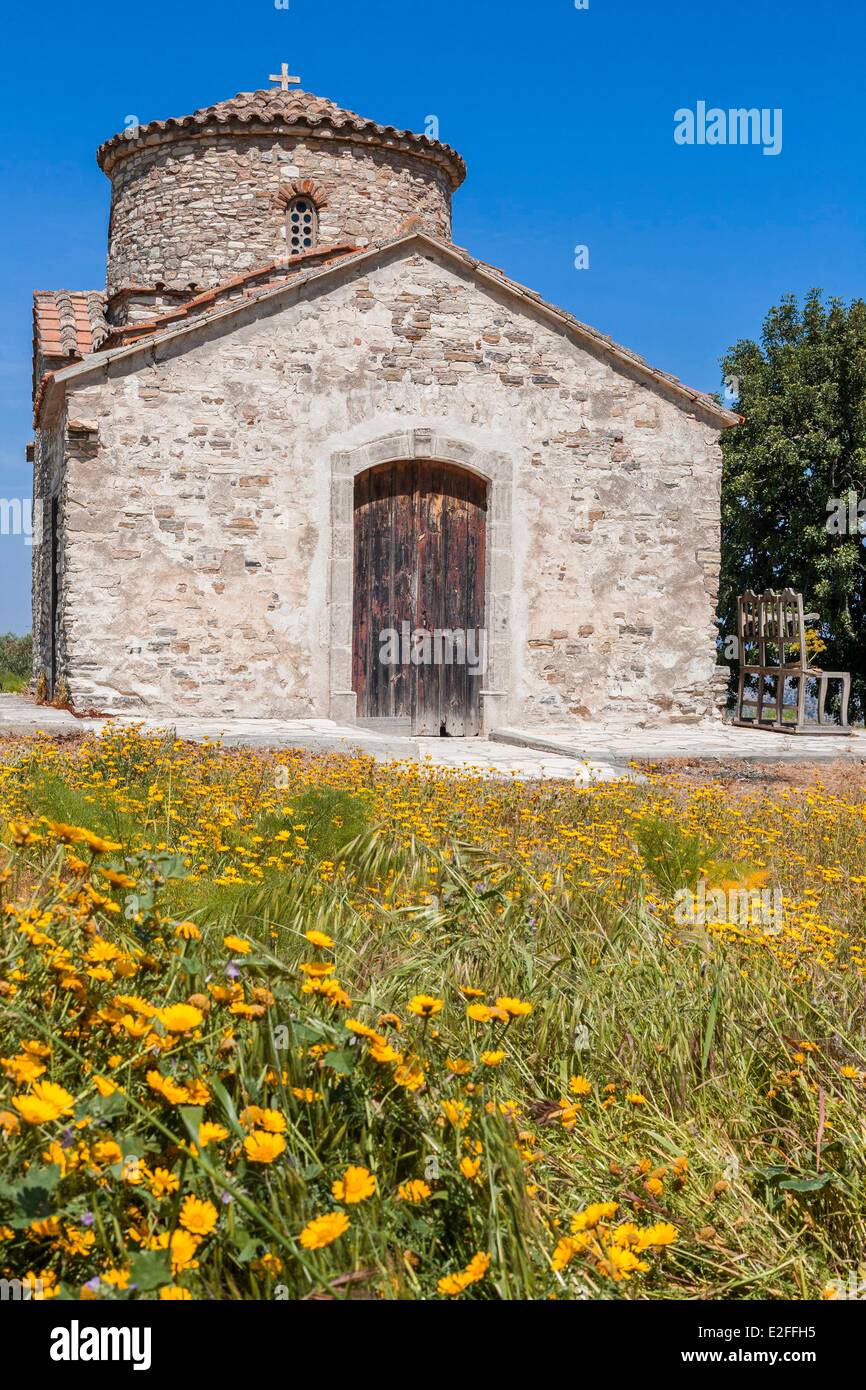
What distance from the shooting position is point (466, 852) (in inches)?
182

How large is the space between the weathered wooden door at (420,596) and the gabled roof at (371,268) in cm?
204

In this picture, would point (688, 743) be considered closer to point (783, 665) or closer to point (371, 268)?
point (783, 665)

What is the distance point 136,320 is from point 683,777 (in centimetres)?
985

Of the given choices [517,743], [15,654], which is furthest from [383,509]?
[15,654]

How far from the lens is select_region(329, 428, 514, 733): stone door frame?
12141 mm

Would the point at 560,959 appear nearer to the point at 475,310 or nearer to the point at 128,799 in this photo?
the point at 128,799

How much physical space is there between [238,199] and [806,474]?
12248mm

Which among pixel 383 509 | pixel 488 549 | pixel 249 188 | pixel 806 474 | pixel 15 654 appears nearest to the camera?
pixel 383 509

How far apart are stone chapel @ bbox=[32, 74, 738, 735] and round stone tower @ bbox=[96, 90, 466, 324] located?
6.34 feet

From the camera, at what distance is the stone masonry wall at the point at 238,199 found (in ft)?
48.7

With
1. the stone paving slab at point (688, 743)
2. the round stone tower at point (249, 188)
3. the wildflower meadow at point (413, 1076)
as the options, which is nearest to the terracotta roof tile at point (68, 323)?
the round stone tower at point (249, 188)

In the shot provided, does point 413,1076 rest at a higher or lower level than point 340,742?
lower

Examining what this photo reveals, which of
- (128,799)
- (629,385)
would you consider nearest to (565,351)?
(629,385)

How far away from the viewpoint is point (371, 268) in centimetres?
1231
